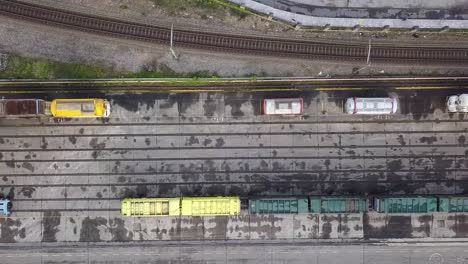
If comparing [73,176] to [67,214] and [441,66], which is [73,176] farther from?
[441,66]

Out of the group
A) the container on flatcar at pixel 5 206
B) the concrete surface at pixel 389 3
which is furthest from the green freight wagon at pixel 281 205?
the container on flatcar at pixel 5 206

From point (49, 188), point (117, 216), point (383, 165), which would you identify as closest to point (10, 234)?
point (49, 188)

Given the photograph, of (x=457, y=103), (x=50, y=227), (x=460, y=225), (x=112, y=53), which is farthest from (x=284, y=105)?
(x=50, y=227)

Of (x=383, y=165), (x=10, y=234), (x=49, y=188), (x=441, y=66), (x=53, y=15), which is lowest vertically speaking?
(x=10, y=234)

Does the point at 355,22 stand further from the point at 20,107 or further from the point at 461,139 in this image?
the point at 20,107

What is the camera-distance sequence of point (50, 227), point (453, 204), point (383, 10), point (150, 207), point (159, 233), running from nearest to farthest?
point (150, 207), point (453, 204), point (50, 227), point (159, 233), point (383, 10)

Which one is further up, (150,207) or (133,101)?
(133,101)

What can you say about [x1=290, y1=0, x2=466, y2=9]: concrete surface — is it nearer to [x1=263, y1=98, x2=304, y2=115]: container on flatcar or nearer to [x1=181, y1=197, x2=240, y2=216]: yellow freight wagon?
[x1=263, y1=98, x2=304, y2=115]: container on flatcar
